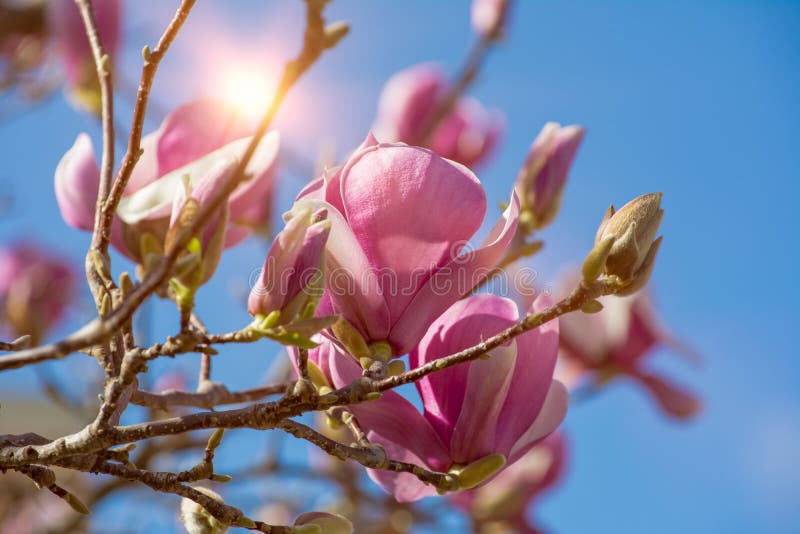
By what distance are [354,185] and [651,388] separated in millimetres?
1321

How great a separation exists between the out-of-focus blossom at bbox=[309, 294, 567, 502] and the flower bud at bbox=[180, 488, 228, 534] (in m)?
0.13

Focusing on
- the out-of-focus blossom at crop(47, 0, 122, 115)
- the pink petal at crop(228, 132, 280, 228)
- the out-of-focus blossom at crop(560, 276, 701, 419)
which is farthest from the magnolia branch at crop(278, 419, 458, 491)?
the out-of-focus blossom at crop(560, 276, 701, 419)

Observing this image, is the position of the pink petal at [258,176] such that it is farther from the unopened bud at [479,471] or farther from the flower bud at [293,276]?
the unopened bud at [479,471]

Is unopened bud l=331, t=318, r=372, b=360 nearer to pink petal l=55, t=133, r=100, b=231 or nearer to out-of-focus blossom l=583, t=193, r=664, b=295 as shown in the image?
out-of-focus blossom l=583, t=193, r=664, b=295

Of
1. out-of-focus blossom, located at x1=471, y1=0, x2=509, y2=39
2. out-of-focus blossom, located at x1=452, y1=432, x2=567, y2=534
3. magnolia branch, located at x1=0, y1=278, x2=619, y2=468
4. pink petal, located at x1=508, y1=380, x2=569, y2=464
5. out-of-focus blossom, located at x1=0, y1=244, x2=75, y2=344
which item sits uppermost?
out-of-focus blossom, located at x1=471, y1=0, x2=509, y2=39

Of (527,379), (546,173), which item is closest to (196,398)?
(527,379)

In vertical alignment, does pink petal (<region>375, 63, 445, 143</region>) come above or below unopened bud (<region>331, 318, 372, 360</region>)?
above

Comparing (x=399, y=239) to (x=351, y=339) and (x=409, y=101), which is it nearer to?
(x=351, y=339)

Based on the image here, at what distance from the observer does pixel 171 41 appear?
0.51 m

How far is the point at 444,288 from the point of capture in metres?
0.60

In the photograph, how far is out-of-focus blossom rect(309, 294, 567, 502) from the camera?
2.01 ft

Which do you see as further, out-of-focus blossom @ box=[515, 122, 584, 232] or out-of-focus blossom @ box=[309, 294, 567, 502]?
out-of-focus blossom @ box=[515, 122, 584, 232]

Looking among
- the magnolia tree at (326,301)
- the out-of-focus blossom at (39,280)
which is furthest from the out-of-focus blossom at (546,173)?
the out-of-focus blossom at (39,280)

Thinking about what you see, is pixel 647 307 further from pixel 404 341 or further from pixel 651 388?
pixel 404 341
